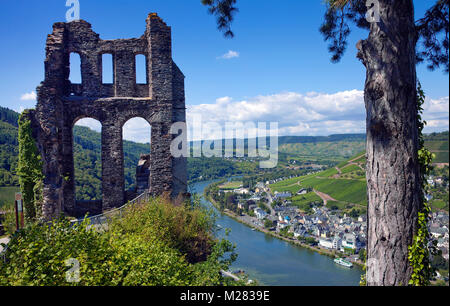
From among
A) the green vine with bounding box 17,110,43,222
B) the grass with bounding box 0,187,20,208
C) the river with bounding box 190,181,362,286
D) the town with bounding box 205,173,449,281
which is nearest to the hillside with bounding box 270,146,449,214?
the town with bounding box 205,173,449,281

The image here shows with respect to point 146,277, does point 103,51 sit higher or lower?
higher

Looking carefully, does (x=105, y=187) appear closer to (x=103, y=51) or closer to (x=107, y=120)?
(x=107, y=120)

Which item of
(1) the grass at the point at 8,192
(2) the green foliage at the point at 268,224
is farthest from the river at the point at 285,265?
(1) the grass at the point at 8,192

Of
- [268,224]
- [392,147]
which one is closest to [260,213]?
[268,224]

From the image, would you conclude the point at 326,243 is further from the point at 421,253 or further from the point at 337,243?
the point at 421,253

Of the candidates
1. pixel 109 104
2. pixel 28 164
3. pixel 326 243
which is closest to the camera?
pixel 28 164

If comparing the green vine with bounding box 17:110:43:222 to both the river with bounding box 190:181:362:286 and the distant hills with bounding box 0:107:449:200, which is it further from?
the river with bounding box 190:181:362:286

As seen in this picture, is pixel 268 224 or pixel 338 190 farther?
pixel 338 190
